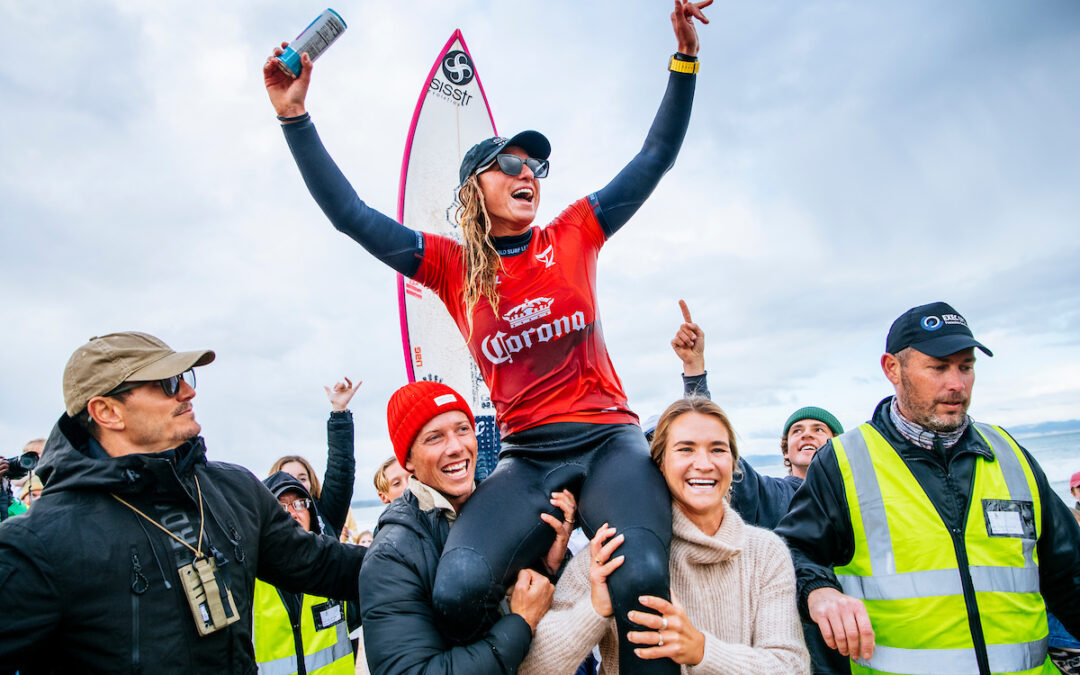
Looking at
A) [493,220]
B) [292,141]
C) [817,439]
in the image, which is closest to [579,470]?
[493,220]

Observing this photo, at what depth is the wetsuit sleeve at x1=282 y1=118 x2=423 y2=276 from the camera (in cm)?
270

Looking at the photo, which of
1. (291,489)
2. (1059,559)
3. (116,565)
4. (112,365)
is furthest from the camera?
(291,489)

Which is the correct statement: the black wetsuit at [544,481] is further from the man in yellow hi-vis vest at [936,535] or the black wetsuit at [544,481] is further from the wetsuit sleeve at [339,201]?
the man in yellow hi-vis vest at [936,535]

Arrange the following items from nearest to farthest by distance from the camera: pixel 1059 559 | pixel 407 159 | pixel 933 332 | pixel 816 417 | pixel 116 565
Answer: pixel 116 565, pixel 1059 559, pixel 933 332, pixel 816 417, pixel 407 159

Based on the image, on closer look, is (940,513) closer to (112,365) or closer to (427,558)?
(427,558)

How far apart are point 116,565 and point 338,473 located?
7.44 ft

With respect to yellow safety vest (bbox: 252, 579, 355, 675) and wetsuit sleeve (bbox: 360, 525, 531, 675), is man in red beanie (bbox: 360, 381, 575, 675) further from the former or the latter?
yellow safety vest (bbox: 252, 579, 355, 675)

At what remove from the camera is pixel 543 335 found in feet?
8.94

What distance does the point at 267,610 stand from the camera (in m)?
3.65

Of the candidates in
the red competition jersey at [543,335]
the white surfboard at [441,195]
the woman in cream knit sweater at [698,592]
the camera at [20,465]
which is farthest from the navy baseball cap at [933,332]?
the camera at [20,465]

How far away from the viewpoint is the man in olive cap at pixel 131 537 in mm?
1972

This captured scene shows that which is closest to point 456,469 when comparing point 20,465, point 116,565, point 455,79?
point 116,565

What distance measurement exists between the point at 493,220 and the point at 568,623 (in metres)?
1.71

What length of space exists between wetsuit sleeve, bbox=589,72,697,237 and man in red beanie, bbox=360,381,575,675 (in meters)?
1.10
